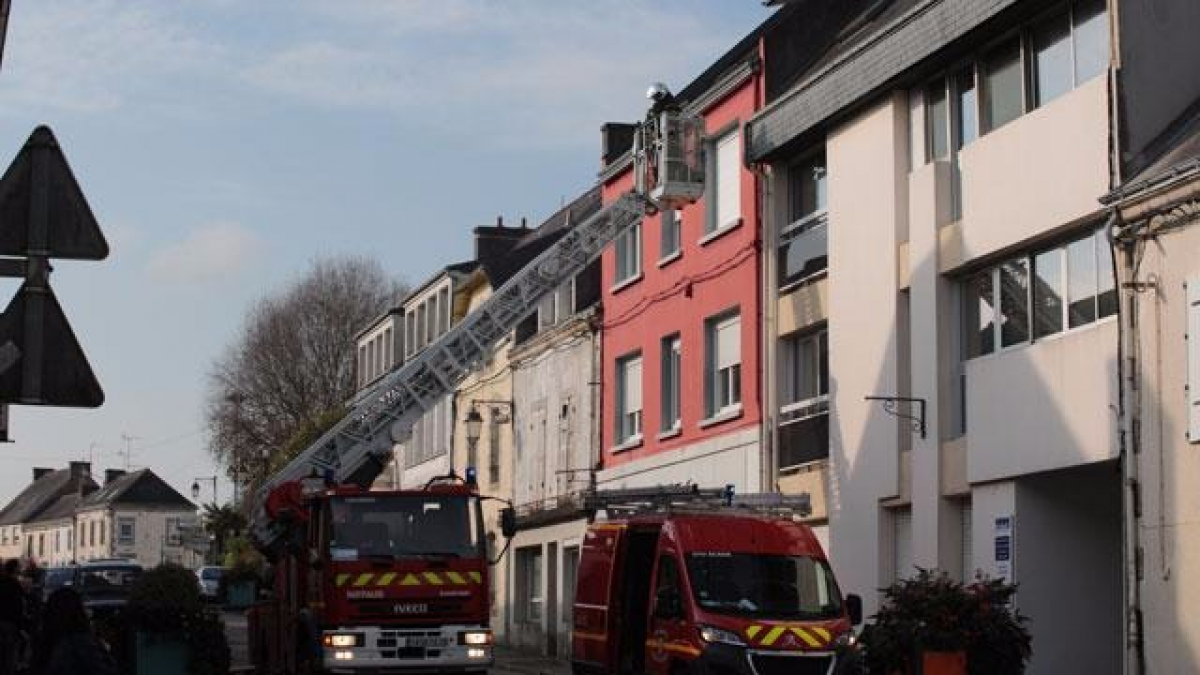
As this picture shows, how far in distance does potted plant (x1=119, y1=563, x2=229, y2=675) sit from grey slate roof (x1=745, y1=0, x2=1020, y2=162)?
1079cm

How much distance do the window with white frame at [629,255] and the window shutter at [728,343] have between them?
13.2 feet

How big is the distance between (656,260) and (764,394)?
19.0 ft

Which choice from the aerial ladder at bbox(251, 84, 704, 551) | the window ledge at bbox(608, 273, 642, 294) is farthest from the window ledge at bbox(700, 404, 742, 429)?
the window ledge at bbox(608, 273, 642, 294)

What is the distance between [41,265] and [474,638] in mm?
14788

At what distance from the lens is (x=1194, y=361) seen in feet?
56.2

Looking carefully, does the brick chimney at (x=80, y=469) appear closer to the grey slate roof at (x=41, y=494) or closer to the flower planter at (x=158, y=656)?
the grey slate roof at (x=41, y=494)

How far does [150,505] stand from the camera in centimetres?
13300

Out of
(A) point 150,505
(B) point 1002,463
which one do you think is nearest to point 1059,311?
(B) point 1002,463

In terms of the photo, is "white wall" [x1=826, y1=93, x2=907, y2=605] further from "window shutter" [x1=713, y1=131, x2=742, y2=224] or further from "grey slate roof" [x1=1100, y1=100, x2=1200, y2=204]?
"grey slate roof" [x1=1100, y1=100, x2=1200, y2=204]

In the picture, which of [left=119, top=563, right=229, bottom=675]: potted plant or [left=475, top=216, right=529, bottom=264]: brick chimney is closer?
[left=119, top=563, right=229, bottom=675]: potted plant

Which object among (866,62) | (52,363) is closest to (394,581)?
(866,62)

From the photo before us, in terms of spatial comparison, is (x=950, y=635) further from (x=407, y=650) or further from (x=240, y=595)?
(x=240, y=595)

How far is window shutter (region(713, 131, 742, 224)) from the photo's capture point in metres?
29.5

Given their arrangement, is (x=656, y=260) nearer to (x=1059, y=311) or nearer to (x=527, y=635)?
(x=527, y=635)
